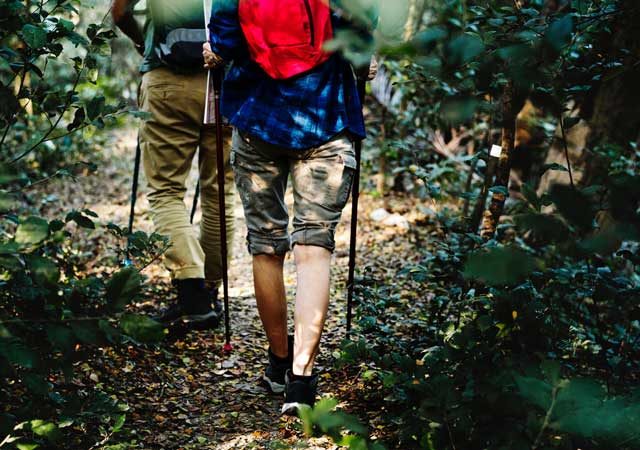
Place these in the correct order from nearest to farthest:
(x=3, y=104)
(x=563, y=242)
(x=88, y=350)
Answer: (x=563, y=242) → (x=88, y=350) → (x=3, y=104)

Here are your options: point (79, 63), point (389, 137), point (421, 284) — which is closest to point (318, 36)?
point (79, 63)

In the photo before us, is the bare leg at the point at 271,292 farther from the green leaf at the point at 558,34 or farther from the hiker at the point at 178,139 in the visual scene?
the green leaf at the point at 558,34

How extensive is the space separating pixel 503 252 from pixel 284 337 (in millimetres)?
2047

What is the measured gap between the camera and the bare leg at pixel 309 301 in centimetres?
264

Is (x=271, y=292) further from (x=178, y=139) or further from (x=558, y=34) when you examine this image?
(x=558, y=34)

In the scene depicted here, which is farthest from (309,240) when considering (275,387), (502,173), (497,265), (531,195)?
(497,265)

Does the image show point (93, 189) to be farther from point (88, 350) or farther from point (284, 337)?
point (88, 350)

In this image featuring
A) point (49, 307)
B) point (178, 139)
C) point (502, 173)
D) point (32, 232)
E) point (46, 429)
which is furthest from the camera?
point (178, 139)

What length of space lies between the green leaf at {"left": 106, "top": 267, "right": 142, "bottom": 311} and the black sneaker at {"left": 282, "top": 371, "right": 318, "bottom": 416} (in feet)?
3.91

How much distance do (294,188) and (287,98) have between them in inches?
14.8

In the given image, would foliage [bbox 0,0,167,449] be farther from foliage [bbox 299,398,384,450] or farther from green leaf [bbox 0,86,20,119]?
foliage [bbox 299,398,384,450]

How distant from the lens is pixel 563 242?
1118 millimetres

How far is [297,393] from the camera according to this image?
8.68 ft

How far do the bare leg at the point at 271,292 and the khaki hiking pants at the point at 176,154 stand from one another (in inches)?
37.1
